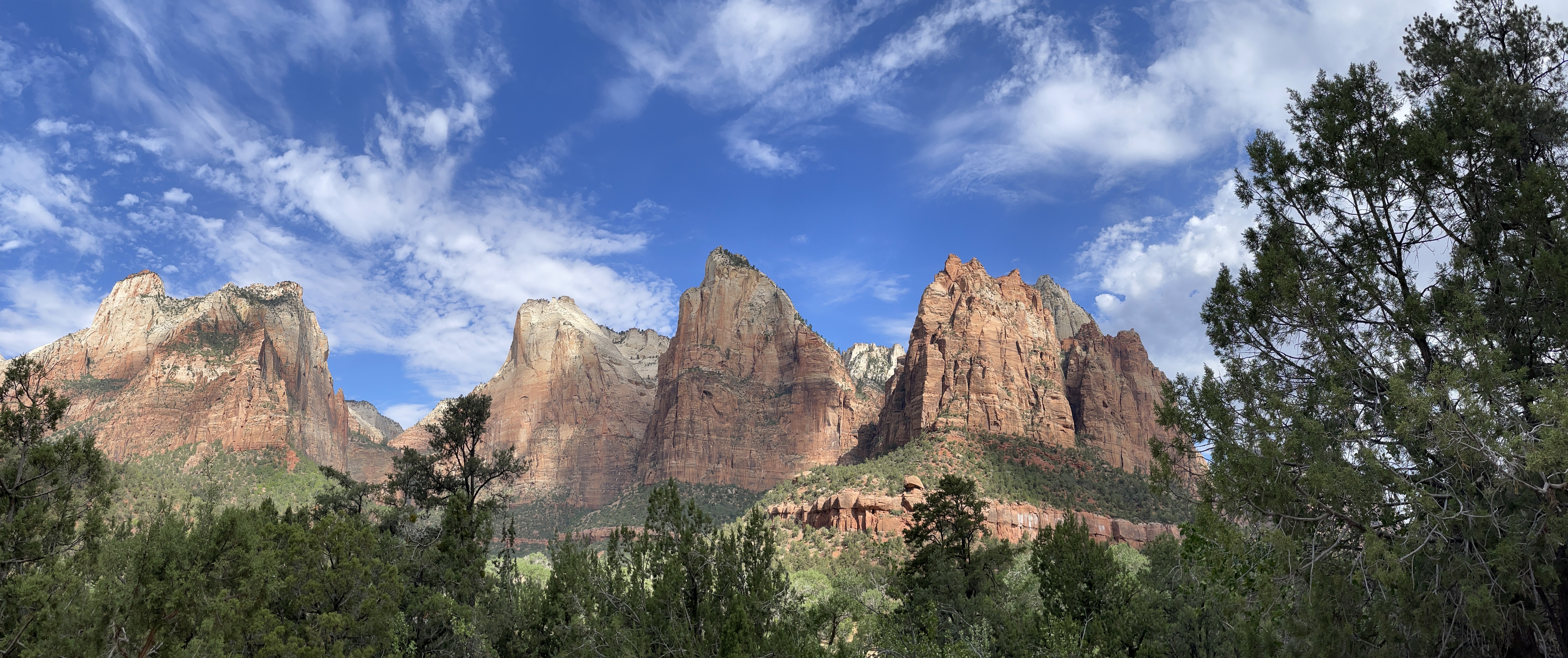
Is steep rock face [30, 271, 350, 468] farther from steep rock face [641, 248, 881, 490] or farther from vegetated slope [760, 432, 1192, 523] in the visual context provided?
vegetated slope [760, 432, 1192, 523]

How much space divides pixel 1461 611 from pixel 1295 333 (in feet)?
14.2

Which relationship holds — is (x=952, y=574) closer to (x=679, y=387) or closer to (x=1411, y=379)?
(x=1411, y=379)

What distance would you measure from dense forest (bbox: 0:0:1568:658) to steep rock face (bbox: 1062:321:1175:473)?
10254 cm

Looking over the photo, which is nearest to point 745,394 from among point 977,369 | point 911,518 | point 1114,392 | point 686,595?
point 977,369

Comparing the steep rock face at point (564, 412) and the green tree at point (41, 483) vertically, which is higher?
the steep rock face at point (564, 412)

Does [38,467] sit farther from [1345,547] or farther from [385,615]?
[1345,547]

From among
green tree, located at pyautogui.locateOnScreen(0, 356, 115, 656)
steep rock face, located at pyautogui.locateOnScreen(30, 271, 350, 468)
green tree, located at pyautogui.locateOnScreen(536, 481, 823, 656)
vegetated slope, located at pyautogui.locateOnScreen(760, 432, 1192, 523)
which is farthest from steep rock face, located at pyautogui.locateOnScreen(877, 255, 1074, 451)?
steep rock face, located at pyautogui.locateOnScreen(30, 271, 350, 468)

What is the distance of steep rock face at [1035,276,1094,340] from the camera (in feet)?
586

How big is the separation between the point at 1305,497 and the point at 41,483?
20.7 meters

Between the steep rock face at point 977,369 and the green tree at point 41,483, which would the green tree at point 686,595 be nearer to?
the green tree at point 41,483

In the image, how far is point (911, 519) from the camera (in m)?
68.9

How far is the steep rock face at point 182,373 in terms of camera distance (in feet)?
370

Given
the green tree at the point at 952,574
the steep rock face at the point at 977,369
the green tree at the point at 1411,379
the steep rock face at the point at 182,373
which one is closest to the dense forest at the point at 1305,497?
the green tree at the point at 1411,379

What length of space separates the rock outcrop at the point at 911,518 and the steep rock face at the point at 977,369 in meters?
21.3
